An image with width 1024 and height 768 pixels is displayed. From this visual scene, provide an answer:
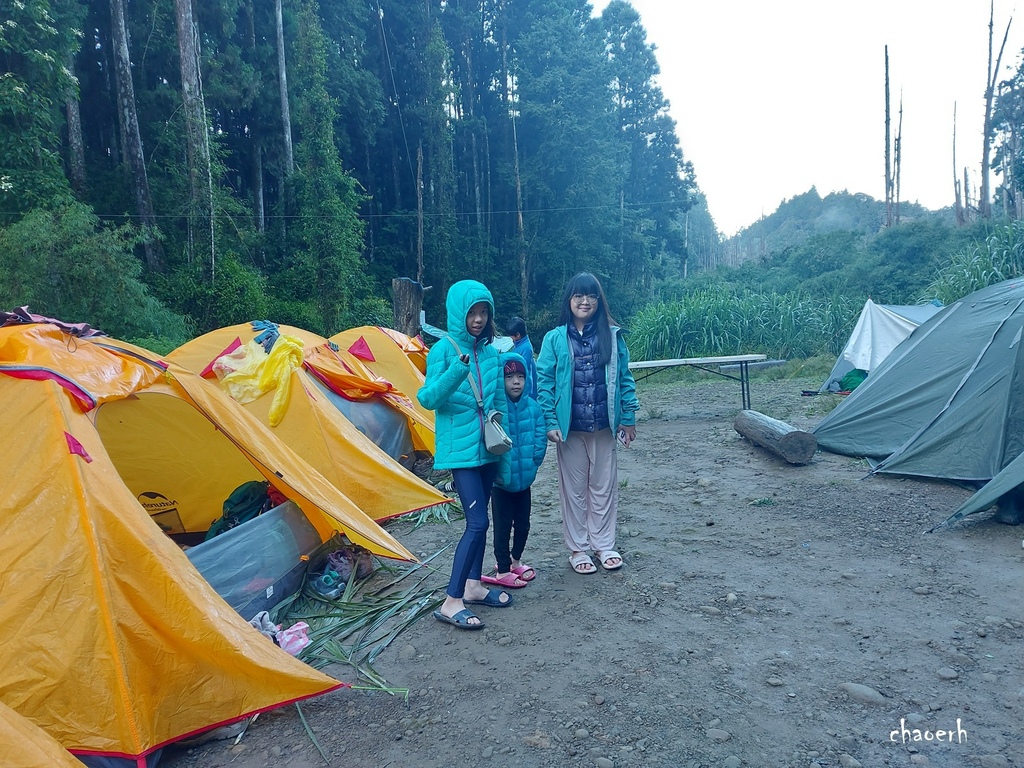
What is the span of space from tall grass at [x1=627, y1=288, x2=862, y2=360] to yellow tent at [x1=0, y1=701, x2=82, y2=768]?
50.9 feet

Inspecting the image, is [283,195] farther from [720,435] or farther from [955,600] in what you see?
[955,600]

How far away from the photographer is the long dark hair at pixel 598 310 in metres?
3.56

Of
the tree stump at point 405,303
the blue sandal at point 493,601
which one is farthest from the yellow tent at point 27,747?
the tree stump at point 405,303

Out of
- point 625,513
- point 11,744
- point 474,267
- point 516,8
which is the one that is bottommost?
point 625,513

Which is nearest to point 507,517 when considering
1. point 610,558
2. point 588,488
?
point 588,488

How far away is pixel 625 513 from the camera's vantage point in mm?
4992

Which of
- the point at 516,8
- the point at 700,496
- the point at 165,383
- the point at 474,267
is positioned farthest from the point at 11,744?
the point at 516,8

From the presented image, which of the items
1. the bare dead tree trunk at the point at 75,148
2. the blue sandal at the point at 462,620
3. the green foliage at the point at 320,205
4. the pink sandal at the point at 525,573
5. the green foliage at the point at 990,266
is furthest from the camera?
the green foliage at the point at 320,205

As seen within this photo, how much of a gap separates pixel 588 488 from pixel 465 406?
1027 mm

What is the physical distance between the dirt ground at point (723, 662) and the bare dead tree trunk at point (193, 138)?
11293mm

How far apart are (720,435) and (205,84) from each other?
15.5m

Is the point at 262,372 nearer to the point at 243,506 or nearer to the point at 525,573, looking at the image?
the point at 243,506

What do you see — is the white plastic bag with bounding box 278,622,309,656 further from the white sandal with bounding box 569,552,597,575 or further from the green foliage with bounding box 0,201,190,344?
the green foliage with bounding box 0,201,190,344

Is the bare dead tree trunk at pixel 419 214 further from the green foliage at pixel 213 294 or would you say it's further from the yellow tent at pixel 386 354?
the yellow tent at pixel 386 354
